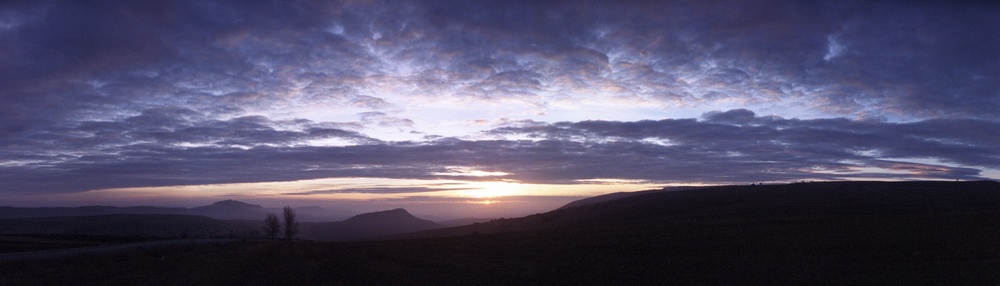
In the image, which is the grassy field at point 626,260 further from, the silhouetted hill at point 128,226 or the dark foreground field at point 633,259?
the silhouetted hill at point 128,226

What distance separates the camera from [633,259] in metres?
23.4

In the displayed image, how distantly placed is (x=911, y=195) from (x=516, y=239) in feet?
160

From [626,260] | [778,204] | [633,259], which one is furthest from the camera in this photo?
[778,204]

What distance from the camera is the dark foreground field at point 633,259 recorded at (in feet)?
62.2

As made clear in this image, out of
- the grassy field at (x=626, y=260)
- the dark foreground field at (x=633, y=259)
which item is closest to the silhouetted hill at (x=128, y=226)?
the grassy field at (x=626, y=260)

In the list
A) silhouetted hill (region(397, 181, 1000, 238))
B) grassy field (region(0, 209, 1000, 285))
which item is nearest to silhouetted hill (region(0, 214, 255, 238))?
silhouetted hill (region(397, 181, 1000, 238))

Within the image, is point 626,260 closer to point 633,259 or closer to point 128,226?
point 633,259

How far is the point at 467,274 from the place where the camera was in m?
20.2

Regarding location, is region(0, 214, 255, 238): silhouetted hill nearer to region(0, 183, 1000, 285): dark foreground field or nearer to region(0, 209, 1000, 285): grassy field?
region(0, 209, 1000, 285): grassy field

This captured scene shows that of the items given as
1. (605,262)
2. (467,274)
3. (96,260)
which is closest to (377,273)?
(467,274)

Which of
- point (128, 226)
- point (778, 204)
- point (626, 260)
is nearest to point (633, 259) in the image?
point (626, 260)

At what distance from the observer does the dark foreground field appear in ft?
62.2

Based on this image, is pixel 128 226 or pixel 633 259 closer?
pixel 633 259

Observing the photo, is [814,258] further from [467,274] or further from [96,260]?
[96,260]
